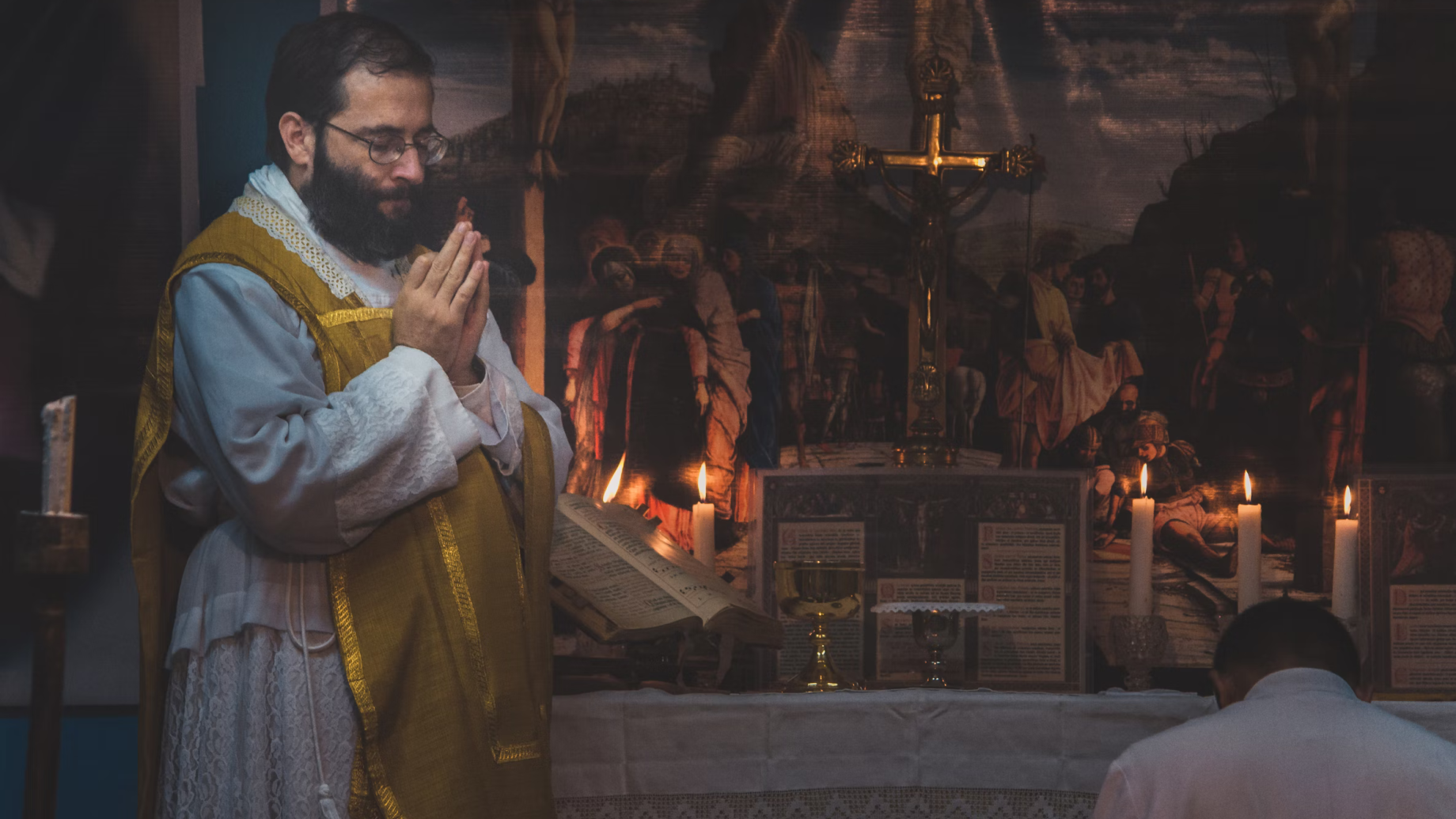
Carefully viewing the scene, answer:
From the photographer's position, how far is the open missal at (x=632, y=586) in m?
3.60

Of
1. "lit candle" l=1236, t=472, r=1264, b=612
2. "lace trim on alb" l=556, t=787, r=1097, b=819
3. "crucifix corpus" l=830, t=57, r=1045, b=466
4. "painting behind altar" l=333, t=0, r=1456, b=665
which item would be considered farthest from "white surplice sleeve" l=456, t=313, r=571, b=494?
"lit candle" l=1236, t=472, r=1264, b=612

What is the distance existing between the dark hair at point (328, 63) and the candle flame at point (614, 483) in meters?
1.48

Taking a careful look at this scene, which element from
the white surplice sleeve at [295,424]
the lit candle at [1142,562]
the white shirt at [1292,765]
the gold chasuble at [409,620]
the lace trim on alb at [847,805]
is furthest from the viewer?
the lit candle at [1142,562]

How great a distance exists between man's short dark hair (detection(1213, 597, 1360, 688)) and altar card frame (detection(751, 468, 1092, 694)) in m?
1.86

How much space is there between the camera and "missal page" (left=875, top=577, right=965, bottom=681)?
471 centimetres

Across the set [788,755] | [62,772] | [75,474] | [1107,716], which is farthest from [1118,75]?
[62,772]

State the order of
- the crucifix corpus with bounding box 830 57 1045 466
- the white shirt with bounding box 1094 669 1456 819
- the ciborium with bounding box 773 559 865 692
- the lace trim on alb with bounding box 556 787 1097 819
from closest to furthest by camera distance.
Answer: the white shirt with bounding box 1094 669 1456 819 < the lace trim on alb with bounding box 556 787 1097 819 < the ciborium with bounding box 773 559 865 692 < the crucifix corpus with bounding box 830 57 1045 466

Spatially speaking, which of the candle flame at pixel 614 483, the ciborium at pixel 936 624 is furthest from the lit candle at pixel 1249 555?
the candle flame at pixel 614 483

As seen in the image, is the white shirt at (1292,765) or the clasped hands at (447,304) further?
Answer: the clasped hands at (447,304)

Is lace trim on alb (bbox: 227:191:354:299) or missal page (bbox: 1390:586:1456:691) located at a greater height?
lace trim on alb (bbox: 227:191:354:299)

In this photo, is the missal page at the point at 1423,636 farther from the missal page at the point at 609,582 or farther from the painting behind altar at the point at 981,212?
the missal page at the point at 609,582

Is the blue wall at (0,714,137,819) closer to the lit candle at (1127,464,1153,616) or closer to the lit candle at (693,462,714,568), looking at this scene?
the lit candle at (693,462,714,568)

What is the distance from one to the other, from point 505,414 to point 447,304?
0.30m

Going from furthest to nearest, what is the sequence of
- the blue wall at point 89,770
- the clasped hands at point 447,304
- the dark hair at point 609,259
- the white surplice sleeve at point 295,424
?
the dark hair at point 609,259, the blue wall at point 89,770, the clasped hands at point 447,304, the white surplice sleeve at point 295,424
